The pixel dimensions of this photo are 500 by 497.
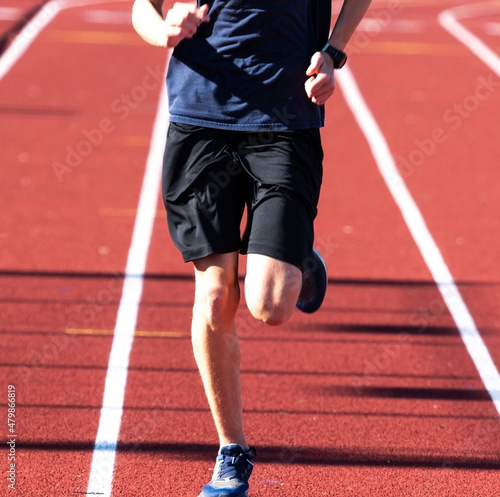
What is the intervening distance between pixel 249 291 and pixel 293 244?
0.21 m

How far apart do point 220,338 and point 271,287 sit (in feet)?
0.89

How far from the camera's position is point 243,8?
9.82 feet

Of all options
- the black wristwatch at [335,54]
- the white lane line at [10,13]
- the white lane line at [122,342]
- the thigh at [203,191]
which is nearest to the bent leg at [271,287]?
the thigh at [203,191]

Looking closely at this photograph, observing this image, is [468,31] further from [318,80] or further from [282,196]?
[282,196]

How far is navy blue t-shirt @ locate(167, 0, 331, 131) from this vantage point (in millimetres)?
3002

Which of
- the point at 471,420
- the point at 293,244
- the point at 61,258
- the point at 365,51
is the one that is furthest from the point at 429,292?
the point at 365,51

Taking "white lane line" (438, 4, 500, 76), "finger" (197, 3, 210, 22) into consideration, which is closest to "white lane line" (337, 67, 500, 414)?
"finger" (197, 3, 210, 22)

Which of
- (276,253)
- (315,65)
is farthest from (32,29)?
(276,253)

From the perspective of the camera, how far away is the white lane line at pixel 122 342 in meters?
3.49

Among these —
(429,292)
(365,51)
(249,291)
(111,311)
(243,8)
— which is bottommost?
(365,51)

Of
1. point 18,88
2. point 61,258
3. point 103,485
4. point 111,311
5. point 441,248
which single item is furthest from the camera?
point 18,88

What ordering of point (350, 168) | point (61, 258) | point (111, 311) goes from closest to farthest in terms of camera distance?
point (111, 311) < point (61, 258) < point (350, 168)

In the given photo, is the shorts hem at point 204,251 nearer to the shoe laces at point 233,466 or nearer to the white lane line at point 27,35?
the shoe laces at point 233,466

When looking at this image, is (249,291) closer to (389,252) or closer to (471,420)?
(471,420)
